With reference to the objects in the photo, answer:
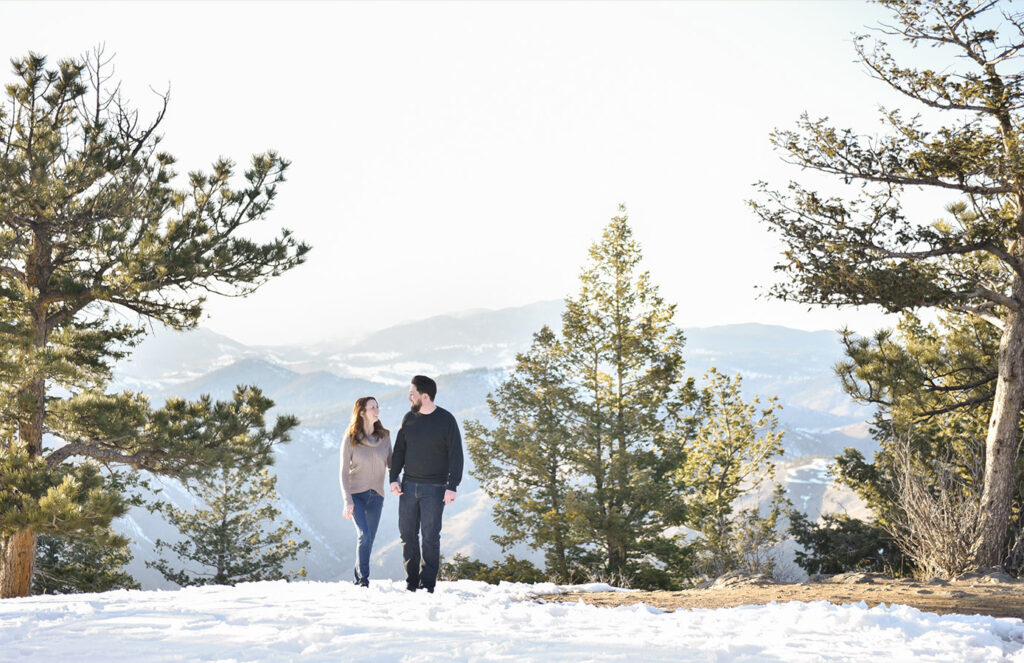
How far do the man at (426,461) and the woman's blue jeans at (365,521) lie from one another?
93 centimetres

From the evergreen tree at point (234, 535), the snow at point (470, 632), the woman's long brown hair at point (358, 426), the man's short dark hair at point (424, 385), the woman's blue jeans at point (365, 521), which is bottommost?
the evergreen tree at point (234, 535)

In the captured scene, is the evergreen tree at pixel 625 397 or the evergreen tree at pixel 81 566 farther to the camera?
the evergreen tree at pixel 625 397

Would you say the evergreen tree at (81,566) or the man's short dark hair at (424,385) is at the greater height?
the man's short dark hair at (424,385)

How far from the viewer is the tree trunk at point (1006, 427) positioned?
10.5 m

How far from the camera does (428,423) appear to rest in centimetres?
727

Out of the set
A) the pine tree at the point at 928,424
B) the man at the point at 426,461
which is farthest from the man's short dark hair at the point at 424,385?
the pine tree at the point at 928,424

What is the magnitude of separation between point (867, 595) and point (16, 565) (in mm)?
12962

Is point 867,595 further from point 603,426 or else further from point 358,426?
point 603,426

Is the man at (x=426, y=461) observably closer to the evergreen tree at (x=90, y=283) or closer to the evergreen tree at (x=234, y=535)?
the evergreen tree at (x=90, y=283)

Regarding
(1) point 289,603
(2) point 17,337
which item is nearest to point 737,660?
(1) point 289,603

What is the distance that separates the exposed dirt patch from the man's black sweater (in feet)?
5.18

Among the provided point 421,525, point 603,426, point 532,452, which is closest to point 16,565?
point 421,525

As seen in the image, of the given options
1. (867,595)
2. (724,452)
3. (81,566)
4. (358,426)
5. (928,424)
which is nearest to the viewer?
(867,595)

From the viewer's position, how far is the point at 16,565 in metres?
12.7
